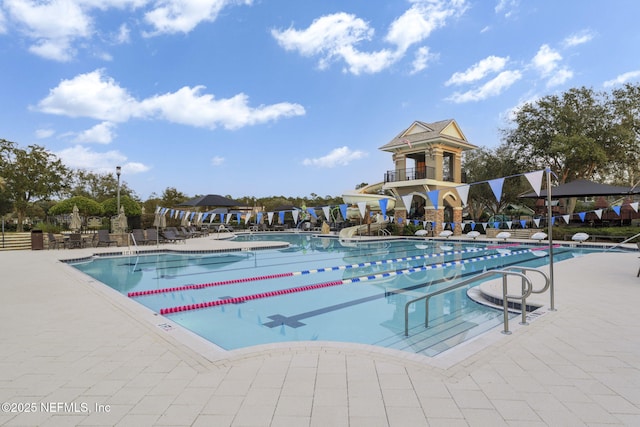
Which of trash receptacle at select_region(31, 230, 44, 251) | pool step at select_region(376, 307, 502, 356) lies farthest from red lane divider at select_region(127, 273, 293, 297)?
trash receptacle at select_region(31, 230, 44, 251)

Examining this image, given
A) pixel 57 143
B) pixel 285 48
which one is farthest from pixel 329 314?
pixel 57 143

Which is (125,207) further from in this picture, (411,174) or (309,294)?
(411,174)

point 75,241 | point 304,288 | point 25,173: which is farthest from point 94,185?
point 304,288

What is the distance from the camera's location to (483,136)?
29.2 m

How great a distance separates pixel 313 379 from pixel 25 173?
27462mm

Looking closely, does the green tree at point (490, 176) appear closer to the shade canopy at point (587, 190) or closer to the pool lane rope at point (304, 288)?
the shade canopy at point (587, 190)

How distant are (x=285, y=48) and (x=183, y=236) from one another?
12.9 m

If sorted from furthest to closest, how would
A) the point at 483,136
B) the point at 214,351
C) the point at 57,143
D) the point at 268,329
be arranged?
the point at 483,136
the point at 57,143
the point at 268,329
the point at 214,351

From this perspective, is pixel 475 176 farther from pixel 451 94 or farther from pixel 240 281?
pixel 240 281

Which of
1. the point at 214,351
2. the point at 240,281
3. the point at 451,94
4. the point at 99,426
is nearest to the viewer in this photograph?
the point at 99,426

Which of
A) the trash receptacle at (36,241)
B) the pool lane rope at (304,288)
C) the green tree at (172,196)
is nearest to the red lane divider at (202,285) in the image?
the pool lane rope at (304,288)

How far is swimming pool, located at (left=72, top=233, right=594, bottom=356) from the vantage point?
5008 millimetres

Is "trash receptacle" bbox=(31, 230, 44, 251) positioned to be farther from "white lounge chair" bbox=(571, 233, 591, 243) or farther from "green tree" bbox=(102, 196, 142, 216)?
"white lounge chair" bbox=(571, 233, 591, 243)

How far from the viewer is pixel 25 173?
2228 cm
